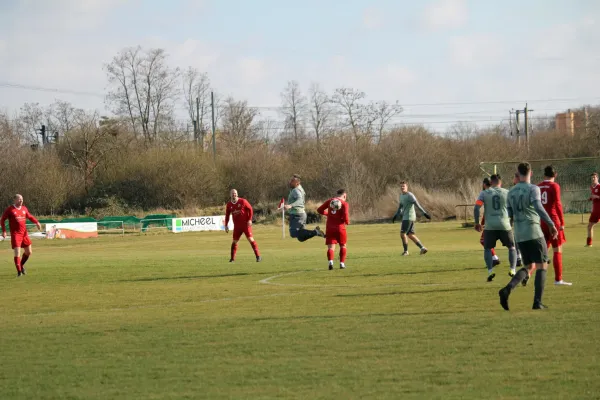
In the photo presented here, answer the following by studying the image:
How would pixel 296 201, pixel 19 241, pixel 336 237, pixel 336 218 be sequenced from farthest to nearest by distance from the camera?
1. pixel 296 201
2. pixel 19 241
3. pixel 336 237
4. pixel 336 218

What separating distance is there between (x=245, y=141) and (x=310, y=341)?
80.9 metres

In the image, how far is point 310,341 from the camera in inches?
404

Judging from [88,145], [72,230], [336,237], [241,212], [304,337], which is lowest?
[304,337]

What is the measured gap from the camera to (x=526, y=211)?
1223cm

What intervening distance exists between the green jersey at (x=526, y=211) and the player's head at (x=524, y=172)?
0.30 feet

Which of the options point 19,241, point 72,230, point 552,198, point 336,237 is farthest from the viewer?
point 72,230

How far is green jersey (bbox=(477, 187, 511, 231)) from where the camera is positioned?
16.5 meters

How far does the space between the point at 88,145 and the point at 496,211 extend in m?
65.3

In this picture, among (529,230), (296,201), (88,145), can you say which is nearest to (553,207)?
(529,230)

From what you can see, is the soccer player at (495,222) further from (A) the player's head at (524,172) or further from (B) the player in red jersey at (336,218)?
(A) the player's head at (524,172)

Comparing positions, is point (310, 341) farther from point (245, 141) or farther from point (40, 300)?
point (245, 141)

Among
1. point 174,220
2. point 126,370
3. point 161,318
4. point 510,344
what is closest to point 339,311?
point 161,318

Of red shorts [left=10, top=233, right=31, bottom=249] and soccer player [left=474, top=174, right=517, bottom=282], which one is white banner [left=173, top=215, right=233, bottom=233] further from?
soccer player [left=474, top=174, right=517, bottom=282]

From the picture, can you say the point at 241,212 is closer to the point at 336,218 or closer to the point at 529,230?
the point at 336,218
